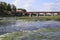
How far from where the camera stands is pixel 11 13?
6865 inches

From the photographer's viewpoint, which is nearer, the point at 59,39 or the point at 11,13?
the point at 59,39

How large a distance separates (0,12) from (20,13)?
126 feet

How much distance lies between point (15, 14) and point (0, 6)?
1118 inches

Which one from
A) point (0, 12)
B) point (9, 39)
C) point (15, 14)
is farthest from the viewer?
point (15, 14)

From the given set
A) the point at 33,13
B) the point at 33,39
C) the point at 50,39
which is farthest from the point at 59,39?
the point at 33,13

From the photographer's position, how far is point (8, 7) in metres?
174

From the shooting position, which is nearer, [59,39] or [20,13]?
[59,39]

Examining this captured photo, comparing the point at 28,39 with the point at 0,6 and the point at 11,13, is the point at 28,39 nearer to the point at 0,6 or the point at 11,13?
the point at 0,6

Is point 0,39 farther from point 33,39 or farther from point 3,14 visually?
point 3,14

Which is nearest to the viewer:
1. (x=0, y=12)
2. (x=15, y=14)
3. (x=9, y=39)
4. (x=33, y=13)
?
(x=9, y=39)

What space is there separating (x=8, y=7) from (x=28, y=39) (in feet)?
→ 507

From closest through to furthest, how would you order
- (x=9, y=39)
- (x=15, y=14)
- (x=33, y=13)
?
(x=9, y=39) < (x=33, y=13) < (x=15, y=14)

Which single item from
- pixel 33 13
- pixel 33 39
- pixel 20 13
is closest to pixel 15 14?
pixel 20 13

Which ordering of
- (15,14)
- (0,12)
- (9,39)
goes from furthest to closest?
(15,14)
(0,12)
(9,39)
